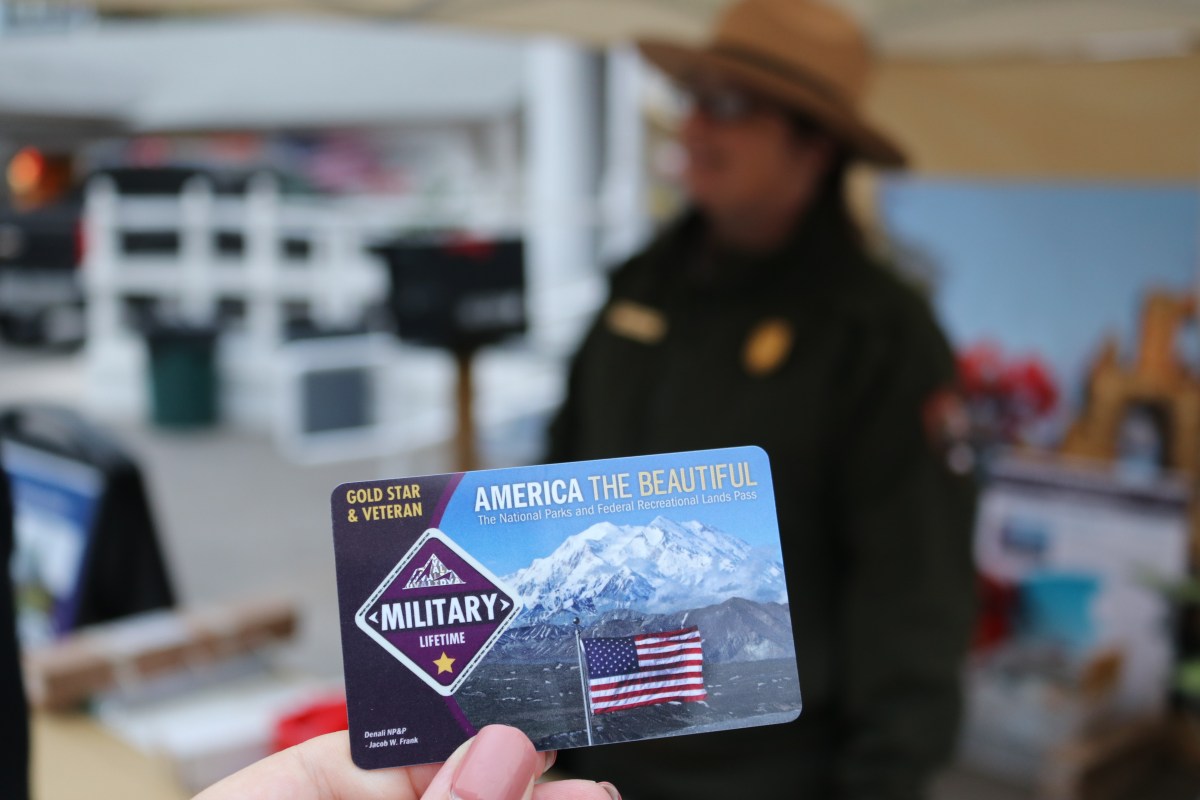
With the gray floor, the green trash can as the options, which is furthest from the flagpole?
the green trash can

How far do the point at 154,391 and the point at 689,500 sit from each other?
26.8 feet

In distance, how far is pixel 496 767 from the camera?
546mm

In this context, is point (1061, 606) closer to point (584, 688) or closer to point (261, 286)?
point (584, 688)

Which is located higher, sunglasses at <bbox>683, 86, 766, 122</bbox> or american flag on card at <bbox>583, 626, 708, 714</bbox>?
sunglasses at <bbox>683, 86, 766, 122</bbox>

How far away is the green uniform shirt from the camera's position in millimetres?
1610

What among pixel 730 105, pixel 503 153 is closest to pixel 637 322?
pixel 730 105

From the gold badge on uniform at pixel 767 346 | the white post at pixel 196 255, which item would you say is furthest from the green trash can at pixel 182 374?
the gold badge on uniform at pixel 767 346

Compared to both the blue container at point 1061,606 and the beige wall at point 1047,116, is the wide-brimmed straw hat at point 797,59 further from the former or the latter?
the blue container at point 1061,606

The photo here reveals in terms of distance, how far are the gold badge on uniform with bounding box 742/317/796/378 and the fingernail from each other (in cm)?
110

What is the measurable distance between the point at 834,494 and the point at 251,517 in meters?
5.11

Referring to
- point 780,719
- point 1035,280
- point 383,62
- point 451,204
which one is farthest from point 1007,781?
point 383,62

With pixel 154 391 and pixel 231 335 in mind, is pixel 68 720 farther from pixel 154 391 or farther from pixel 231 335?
pixel 231 335

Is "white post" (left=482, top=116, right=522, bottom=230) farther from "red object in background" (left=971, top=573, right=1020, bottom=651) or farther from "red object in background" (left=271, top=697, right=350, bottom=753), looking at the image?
"red object in background" (left=271, top=697, right=350, bottom=753)

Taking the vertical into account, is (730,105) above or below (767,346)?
above
